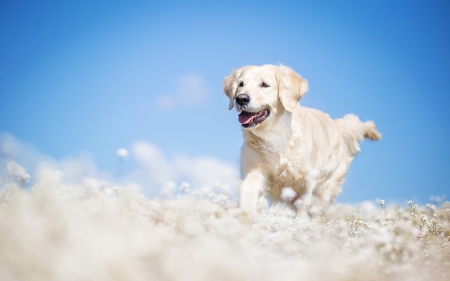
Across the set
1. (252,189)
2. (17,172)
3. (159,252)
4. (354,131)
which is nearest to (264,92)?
(252,189)

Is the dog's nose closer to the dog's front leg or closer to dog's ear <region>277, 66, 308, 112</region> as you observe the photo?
dog's ear <region>277, 66, 308, 112</region>

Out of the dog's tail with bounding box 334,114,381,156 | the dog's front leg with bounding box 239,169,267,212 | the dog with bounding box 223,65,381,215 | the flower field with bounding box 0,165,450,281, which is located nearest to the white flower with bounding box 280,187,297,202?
the dog with bounding box 223,65,381,215

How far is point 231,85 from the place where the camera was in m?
6.57

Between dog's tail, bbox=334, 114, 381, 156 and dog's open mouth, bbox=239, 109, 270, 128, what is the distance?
12.2 ft

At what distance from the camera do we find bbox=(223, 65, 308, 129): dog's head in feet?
18.6

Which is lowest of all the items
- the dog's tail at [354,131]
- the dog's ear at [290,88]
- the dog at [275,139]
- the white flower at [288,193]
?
the white flower at [288,193]

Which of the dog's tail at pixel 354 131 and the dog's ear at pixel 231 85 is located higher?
the dog's tail at pixel 354 131

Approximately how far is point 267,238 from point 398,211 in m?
2.82

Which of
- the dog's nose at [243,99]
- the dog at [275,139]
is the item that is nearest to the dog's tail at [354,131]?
the dog at [275,139]

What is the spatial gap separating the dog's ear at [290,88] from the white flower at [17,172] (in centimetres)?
357

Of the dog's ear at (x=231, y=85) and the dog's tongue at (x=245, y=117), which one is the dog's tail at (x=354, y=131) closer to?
the dog's ear at (x=231, y=85)

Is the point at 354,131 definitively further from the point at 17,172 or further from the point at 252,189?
the point at 17,172

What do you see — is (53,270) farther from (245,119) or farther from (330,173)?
(330,173)

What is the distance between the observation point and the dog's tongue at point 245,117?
575cm
